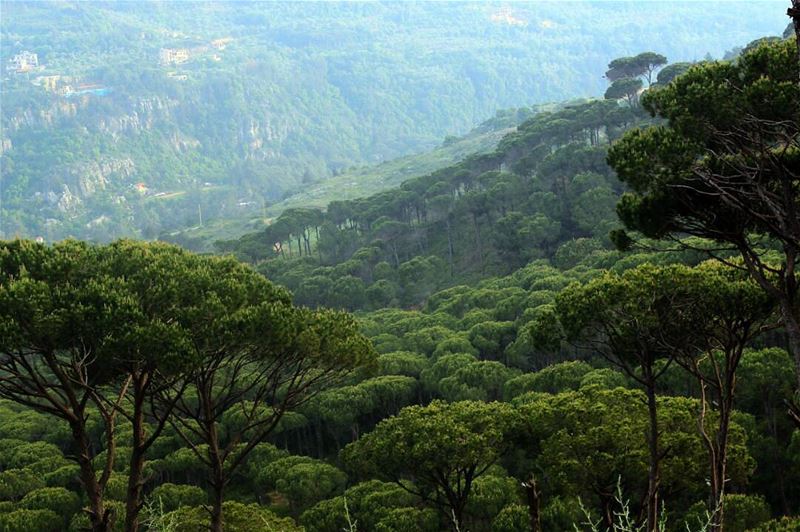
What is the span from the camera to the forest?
14.7 m

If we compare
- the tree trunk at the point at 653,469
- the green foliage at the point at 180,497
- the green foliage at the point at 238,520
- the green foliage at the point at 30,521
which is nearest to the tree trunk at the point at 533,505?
the tree trunk at the point at 653,469

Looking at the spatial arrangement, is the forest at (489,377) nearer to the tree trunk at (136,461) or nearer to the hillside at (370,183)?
the tree trunk at (136,461)

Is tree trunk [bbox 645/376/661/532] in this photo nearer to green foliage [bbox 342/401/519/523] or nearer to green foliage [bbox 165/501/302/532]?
green foliage [bbox 342/401/519/523]

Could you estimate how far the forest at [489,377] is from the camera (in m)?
14.7

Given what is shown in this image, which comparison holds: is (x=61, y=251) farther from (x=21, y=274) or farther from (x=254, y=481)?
(x=254, y=481)

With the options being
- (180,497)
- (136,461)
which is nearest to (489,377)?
(180,497)

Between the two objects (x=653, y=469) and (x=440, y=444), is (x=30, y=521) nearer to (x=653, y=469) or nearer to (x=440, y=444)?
(x=440, y=444)

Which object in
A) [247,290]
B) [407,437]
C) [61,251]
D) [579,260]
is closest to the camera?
[61,251]

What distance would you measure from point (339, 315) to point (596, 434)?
28.8ft

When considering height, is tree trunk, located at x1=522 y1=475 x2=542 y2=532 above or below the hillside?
above

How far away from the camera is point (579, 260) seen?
65.2 m

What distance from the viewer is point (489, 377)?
42.2 meters

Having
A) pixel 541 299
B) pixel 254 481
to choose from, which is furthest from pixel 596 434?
pixel 541 299

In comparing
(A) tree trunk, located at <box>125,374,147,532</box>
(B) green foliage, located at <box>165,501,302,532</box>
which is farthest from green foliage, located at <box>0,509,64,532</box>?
(A) tree trunk, located at <box>125,374,147,532</box>
